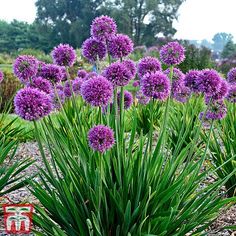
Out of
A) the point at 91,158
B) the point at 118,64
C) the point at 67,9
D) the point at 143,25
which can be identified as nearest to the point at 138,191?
the point at 91,158

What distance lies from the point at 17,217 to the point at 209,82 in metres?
1.35

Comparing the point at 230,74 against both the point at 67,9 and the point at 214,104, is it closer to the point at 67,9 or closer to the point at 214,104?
the point at 214,104

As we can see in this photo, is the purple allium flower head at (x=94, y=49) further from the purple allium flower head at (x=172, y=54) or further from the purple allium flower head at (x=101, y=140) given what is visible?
the purple allium flower head at (x=101, y=140)

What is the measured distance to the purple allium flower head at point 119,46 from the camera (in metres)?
2.36

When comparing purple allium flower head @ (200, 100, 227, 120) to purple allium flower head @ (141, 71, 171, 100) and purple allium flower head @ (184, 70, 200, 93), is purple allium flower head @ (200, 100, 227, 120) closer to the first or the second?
purple allium flower head @ (184, 70, 200, 93)

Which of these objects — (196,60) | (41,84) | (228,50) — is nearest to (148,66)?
(41,84)

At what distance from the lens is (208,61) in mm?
14477

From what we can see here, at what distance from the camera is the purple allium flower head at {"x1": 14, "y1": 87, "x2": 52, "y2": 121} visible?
1.92 meters

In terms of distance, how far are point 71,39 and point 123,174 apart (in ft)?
165

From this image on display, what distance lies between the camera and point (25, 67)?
89.7 inches

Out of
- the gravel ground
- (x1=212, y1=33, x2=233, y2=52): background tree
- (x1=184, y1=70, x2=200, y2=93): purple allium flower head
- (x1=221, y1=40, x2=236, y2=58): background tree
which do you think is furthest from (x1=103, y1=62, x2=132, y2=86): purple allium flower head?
(x1=212, y1=33, x2=233, y2=52): background tree

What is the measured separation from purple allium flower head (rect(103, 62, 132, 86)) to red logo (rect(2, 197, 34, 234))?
2.68ft

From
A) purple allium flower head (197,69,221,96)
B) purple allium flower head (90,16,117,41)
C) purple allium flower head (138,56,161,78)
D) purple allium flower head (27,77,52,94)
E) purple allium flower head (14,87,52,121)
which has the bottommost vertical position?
purple allium flower head (14,87,52,121)

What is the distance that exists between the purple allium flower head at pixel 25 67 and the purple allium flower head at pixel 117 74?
43 centimetres
